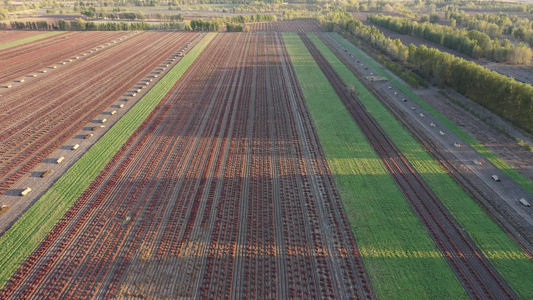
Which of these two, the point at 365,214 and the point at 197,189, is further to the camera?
the point at 197,189

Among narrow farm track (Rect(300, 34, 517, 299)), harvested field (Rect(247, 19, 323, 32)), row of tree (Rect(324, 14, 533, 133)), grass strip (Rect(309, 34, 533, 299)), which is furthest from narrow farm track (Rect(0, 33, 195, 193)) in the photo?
row of tree (Rect(324, 14, 533, 133))

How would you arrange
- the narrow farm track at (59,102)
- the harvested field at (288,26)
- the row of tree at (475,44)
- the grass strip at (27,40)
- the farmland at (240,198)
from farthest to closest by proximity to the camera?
the harvested field at (288,26) < the grass strip at (27,40) < the row of tree at (475,44) < the narrow farm track at (59,102) < the farmland at (240,198)

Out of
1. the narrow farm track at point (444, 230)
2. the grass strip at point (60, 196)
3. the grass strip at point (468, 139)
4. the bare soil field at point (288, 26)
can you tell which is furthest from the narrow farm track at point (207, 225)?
the bare soil field at point (288, 26)

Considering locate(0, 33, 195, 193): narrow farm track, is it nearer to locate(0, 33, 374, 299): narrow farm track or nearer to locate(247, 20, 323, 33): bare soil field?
locate(0, 33, 374, 299): narrow farm track

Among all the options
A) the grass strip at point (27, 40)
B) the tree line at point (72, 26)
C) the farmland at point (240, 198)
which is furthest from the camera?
the tree line at point (72, 26)

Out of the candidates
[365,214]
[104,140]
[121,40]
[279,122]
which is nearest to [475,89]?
[279,122]

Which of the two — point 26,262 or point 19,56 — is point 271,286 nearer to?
point 26,262

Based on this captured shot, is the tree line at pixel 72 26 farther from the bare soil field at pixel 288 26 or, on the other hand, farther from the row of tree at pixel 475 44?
the row of tree at pixel 475 44
